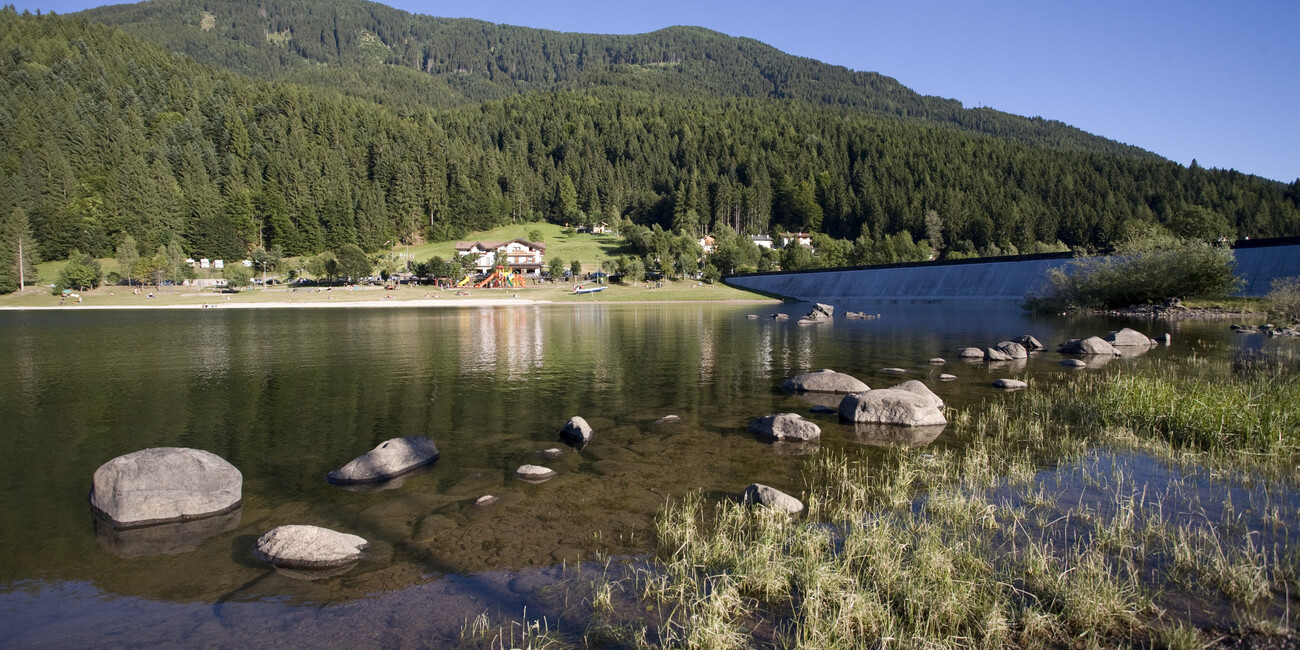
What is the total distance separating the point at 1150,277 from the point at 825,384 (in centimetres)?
4649

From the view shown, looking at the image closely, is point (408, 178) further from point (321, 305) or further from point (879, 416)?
point (879, 416)

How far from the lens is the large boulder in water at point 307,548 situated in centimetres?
826

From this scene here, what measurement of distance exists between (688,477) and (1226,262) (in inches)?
2311

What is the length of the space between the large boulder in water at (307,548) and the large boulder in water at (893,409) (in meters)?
11.9

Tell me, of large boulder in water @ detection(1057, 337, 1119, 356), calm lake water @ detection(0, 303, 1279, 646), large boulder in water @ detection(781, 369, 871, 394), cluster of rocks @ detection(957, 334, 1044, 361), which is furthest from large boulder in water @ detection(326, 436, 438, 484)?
large boulder in water @ detection(1057, 337, 1119, 356)

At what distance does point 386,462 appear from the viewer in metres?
12.2

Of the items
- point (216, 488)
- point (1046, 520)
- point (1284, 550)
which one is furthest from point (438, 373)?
point (1284, 550)

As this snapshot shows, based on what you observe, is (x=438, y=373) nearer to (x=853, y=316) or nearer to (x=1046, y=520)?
(x=1046, y=520)

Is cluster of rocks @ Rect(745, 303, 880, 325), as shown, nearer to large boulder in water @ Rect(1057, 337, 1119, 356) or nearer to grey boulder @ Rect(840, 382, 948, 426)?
large boulder in water @ Rect(1057, 337, 1119, 356)

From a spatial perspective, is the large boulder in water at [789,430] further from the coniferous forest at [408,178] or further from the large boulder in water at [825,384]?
the coniferous forest at [408,178]

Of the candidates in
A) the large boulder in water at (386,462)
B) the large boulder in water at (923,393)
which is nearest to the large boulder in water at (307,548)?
the large boulder in water at (386,462)

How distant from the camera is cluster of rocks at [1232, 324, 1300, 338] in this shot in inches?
1309

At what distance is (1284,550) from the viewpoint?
7395mm

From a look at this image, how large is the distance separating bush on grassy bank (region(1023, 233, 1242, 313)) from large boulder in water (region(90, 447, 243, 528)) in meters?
62.4
